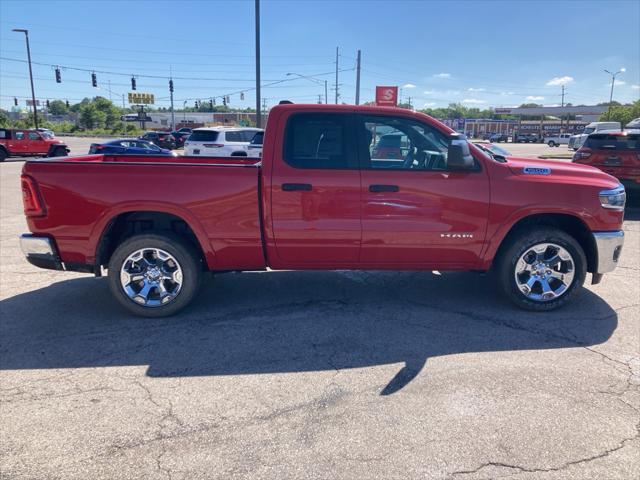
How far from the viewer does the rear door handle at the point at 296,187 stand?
14.0 ft

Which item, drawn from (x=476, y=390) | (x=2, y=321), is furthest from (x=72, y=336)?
(x=476, y=390)

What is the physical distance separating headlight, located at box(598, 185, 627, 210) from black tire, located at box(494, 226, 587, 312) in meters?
0.45

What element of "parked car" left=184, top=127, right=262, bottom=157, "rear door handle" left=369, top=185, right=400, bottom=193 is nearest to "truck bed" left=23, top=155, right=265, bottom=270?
"rear door handle" left=369, top=185, right=400, bottom=193

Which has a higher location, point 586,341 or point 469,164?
point 469,164

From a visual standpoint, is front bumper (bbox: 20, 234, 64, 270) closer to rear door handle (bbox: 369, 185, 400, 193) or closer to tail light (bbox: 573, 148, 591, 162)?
rear door handle (bbox: 369, 185, 400, 193)

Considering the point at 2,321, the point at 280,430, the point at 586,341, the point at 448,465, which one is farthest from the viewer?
the point at 2,321

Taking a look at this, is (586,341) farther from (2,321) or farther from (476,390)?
(2,321)

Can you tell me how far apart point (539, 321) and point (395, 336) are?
1495 millimetres

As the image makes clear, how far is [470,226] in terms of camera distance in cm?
448

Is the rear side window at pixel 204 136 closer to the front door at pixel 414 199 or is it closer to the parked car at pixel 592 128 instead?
the front door at pixel 414 199

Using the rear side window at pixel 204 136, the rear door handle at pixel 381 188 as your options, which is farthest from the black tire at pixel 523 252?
the rear side window at pixel 204 136

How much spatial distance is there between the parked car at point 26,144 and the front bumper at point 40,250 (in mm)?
24638

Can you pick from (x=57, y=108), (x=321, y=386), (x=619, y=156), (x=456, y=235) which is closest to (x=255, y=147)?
(x=619, y=156)

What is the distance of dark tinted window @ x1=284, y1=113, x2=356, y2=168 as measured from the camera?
4.36 metres
